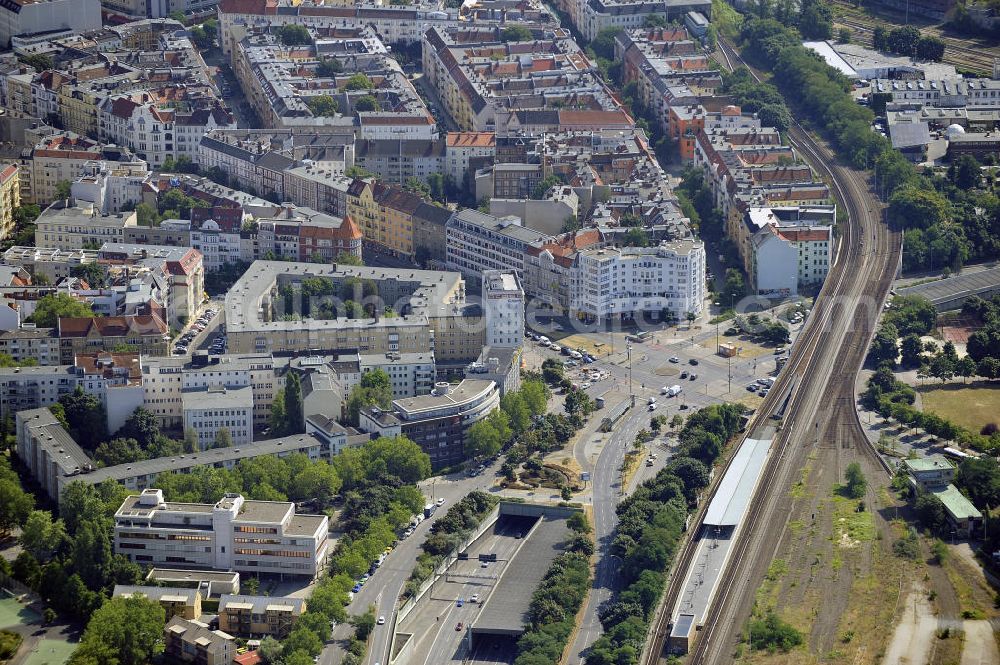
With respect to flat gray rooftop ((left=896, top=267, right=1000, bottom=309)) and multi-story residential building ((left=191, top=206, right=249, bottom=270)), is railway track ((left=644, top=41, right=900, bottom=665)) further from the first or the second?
multi-story residential building ((left=191, top=206, right=249, bottom=270))

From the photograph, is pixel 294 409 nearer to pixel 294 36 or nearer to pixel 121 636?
pixel 121 636

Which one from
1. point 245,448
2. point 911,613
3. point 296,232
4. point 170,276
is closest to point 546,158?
point 296,232

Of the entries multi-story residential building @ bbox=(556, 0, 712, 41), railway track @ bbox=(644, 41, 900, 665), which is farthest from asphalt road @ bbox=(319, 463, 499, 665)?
multi-story residential building @ bbox=(556, 0, 712, 41)

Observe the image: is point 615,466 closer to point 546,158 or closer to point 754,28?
point 546,158

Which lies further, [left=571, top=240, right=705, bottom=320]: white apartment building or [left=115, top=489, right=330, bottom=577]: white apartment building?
[left=571, top=240, right=705, bottom=320]: white apartment building

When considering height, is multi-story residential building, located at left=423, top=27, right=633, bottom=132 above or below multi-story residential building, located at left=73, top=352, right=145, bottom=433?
above

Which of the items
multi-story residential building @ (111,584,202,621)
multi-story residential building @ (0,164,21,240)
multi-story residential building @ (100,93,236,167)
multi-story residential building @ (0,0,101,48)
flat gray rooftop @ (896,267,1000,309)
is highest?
multi-story residential building @ (0,0,101,48)
